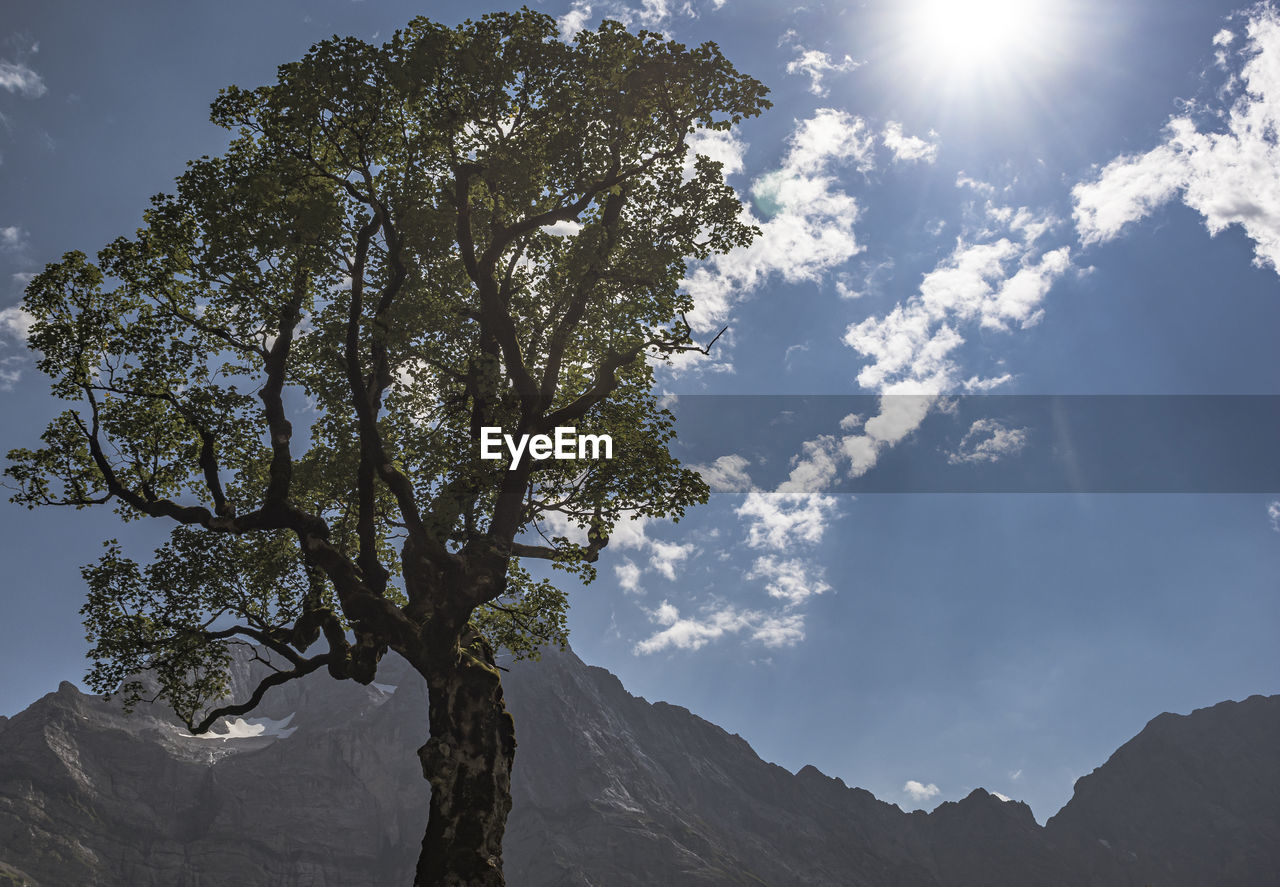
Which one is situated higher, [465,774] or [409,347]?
[409,347]

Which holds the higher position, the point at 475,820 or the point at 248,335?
the point at 248,335

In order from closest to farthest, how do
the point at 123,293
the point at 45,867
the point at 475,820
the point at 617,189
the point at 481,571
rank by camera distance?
the point at 475,820 → the point at 481,571 → the point at 123,293 → the point at 617,189 → the point at 45,867

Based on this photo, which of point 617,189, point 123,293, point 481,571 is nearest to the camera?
point 481,571

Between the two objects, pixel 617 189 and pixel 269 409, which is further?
pixel 617 189

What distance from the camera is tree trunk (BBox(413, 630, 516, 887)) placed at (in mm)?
15492

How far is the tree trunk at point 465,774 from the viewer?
15.5 m

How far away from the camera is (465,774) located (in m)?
16.8

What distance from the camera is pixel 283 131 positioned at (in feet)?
66.6

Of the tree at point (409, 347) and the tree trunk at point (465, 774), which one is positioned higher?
the tree at point (409, 347)

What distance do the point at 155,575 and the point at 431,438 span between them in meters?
9.54

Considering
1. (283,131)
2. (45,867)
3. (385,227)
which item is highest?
(283,131)

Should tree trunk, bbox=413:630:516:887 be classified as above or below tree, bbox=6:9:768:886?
below

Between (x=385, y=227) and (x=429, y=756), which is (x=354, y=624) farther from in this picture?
(x=385, y=227)

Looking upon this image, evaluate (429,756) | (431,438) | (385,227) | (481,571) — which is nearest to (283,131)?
(385,227)
